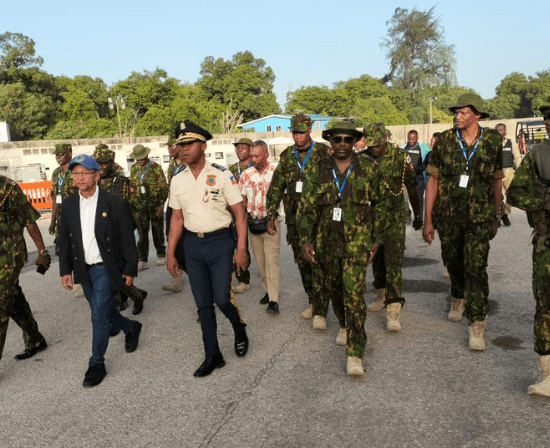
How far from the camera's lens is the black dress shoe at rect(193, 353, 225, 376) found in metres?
4.83

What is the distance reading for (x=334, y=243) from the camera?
4637 millimetres

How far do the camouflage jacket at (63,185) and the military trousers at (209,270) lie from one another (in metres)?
3.53

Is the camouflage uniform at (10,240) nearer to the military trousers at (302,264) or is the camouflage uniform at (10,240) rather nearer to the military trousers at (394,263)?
the military trousers at (302,264)

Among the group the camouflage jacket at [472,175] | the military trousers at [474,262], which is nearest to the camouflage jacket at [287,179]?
the camouflage jacket at [472,175]

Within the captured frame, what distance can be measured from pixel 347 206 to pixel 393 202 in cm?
152

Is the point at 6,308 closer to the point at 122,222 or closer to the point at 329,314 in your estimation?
the point at 122,222

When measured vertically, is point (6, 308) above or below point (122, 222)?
below

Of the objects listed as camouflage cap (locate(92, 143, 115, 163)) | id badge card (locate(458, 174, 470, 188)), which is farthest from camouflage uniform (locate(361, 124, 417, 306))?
camouflage cap (locate(92, 143, 115, 163))

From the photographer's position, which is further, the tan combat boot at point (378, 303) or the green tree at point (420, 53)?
the green tree at point (420, 53)

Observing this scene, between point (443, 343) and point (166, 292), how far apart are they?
159 inches

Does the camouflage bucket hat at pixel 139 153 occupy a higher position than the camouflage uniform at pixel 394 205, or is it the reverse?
the camouflage bucket hat at pixel 139 153

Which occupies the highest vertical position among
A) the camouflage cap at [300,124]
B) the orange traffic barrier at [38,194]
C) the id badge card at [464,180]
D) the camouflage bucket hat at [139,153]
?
the camouflage cap at [300,124]

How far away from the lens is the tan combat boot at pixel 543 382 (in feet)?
13.0

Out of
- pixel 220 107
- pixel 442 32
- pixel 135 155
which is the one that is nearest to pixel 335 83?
pixel 442 32
